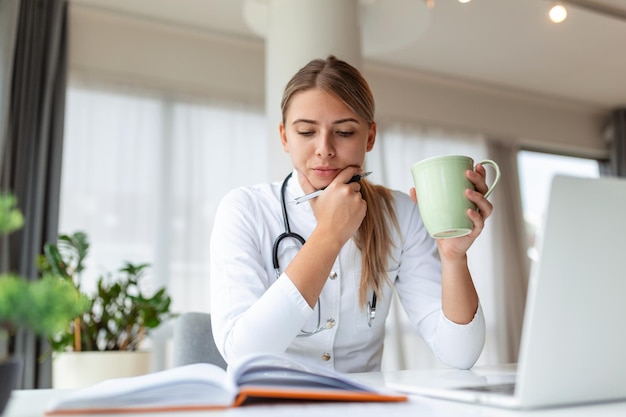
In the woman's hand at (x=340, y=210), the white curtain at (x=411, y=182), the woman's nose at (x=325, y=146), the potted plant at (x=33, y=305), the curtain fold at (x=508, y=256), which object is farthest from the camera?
the curtain fold at (x=508, y=256)

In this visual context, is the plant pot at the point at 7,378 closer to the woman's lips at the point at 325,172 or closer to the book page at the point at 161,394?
the book page at the point at 161,394

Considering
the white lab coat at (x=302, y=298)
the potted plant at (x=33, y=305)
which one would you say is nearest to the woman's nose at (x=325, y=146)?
the white lab coat at (x=302, y=298)

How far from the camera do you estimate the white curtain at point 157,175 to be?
3.80 meters

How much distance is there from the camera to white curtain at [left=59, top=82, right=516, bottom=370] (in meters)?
3.80

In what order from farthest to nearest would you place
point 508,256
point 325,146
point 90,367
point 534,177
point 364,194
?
point 534,177 < point 508,256 < point 90,367 < point 364,194 < point 325,146

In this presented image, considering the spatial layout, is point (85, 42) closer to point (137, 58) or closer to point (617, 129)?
point (137, 58)

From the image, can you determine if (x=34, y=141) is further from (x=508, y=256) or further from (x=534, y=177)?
(x=534, y=177)

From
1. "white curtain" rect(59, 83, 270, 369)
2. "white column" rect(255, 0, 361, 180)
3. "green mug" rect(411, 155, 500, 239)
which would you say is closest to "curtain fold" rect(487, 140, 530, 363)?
"white curtain" rect(59, 83, 270, 369)

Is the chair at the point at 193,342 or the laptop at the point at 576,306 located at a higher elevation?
the laptop at the point at 576,306

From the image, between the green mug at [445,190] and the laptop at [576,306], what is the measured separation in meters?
0.35

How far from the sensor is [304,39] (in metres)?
2.92

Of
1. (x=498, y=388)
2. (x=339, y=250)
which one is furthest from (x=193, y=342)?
(x=498, y=388)

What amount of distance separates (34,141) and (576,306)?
137 inches

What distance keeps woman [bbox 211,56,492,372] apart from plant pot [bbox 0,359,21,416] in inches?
20.4
